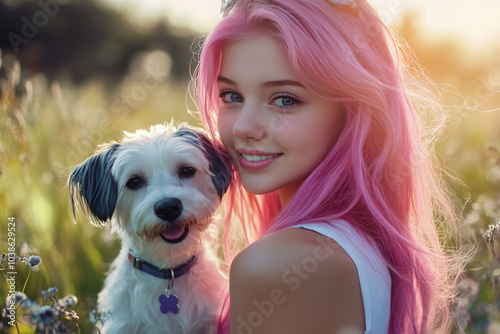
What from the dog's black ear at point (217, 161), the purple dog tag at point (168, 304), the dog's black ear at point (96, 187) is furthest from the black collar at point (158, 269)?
the dog's black ear at point (217, 161)

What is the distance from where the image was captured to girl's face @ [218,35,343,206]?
243 cm

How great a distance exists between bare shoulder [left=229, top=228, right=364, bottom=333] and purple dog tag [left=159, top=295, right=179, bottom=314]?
2.55ft

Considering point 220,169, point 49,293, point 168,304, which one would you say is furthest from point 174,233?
point 49,293

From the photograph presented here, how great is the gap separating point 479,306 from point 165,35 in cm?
1652

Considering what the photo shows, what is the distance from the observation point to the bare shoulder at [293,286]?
1983 millimetres

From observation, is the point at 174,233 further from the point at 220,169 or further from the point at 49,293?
the point at 49,293

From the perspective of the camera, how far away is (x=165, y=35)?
56.7 feet

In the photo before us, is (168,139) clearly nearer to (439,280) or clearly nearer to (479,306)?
(439,280)


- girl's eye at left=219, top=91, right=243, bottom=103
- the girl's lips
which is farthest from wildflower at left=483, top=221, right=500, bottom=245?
girl's eye at left=219, top=91, right=243, bottom=103

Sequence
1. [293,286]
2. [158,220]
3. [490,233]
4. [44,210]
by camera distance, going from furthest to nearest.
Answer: [44,210] < [158,220] < [490,233] < [293,286]

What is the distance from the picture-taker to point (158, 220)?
9.02ft

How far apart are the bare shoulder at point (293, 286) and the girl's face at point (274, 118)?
1.81ft

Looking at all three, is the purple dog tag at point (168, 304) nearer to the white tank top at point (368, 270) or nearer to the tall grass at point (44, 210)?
the tall grass at point (44, 210)

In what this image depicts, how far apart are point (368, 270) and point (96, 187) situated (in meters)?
1.93
